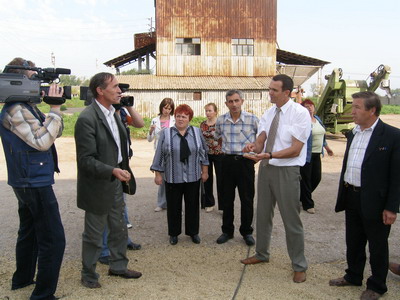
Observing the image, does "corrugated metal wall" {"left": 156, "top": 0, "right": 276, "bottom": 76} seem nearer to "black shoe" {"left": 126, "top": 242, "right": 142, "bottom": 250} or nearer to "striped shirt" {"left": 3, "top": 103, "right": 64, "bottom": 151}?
"black shoe" {"left": 126, "top": 242, "right": 142, "bottom": 250}

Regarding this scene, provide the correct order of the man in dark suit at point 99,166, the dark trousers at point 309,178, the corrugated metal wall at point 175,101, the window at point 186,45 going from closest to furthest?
the man in dark suit at point 99,166 → the dark trousers at point 309,178 → the corrugated metal wall at point 175,101 → the window at point 186,45

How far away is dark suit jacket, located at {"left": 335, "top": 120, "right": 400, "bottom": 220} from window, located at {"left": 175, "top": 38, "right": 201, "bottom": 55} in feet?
70.3

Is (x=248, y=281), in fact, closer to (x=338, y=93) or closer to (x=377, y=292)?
(x=377, y=292)

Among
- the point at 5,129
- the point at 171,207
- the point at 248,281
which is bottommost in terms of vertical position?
the point at 248,281

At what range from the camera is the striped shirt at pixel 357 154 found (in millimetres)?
3420

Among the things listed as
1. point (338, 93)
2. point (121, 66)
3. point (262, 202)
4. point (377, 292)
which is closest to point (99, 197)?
point (262, 202)

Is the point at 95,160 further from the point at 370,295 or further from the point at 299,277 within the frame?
the point at 370,295

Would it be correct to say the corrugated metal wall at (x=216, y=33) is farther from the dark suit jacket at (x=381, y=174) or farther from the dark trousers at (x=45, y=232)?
the dark trousers at (x=45, y=232)

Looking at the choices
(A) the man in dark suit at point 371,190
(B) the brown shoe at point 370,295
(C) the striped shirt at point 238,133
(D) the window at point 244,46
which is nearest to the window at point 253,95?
(D) the window at point 244,46

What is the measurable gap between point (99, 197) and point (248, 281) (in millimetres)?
1714

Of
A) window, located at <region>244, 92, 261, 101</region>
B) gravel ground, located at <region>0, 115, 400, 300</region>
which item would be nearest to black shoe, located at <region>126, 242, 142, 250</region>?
gravel ground, located at <region>0, 115, 400, 300</region>

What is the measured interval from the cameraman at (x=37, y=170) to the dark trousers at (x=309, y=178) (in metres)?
4.09

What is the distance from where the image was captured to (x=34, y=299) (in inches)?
125

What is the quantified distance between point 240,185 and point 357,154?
1684 millimetres
